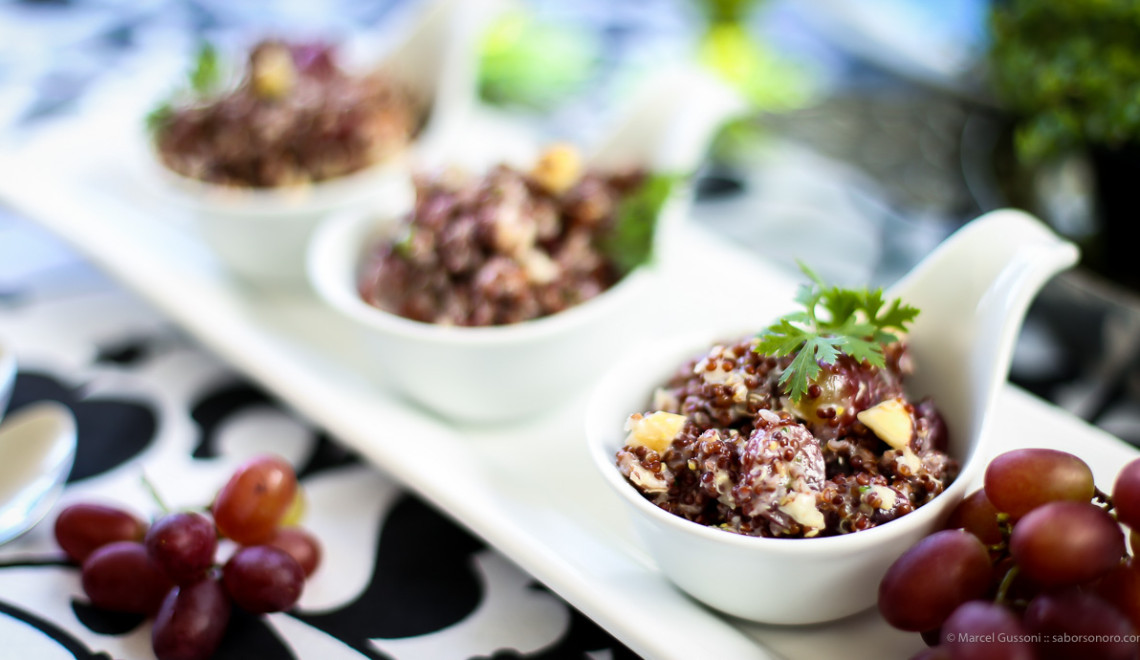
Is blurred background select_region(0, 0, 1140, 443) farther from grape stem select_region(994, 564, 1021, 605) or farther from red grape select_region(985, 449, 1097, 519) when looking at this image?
grape stem select_region(994, 564, 1021, 605)

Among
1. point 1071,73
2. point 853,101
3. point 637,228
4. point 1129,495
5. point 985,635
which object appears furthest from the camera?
point 853,101

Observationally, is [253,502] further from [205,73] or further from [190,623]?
[205,73]

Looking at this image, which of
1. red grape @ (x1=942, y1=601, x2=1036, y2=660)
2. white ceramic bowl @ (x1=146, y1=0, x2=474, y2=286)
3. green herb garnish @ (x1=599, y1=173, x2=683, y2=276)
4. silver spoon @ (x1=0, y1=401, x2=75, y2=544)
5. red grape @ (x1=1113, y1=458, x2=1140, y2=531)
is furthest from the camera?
white ceramic bowl @ (x1=146, y1=0, x2=474, y2=286)

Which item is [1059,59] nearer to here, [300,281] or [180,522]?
[300,281]

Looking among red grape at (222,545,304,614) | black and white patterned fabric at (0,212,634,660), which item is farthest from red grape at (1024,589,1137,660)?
red grape at (222,545,304,614)

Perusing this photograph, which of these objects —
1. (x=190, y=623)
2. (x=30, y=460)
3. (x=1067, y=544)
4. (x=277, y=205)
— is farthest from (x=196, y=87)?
(x=1067, y=544)

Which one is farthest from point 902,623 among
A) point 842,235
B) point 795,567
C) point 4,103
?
point 4,103

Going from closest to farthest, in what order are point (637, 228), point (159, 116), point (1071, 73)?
point (637, 228) → point (1071, 73) → point (159, 116)
